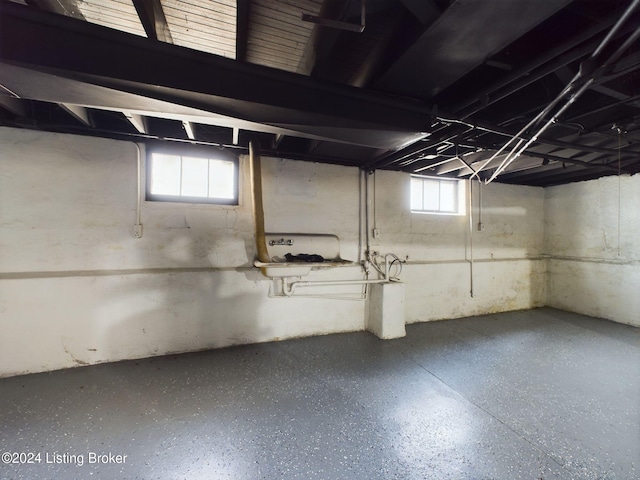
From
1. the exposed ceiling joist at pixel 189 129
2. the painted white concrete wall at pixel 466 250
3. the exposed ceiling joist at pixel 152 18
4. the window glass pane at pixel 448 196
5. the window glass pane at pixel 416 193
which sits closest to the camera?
A: the exposed ceiling joist at pixel 152 18

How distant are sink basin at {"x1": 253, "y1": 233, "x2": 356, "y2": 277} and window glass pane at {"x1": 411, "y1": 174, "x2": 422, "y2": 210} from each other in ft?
4.44

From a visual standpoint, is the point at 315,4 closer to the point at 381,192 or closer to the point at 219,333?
the point at 381,192

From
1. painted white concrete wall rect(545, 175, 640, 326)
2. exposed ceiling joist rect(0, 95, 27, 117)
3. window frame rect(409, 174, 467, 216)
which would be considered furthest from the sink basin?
painted white concrete wall rect(545, 175, 640, 326)

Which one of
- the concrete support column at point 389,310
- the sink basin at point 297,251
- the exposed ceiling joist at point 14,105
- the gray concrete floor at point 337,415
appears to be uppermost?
the exposed ceiling joist at point 14,105

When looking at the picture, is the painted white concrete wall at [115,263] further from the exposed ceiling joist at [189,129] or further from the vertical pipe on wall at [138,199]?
the exposed ceiling joist at [189,129]

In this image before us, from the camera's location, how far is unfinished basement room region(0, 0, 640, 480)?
1.21m

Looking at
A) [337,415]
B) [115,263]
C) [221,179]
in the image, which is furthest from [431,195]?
[115,263]

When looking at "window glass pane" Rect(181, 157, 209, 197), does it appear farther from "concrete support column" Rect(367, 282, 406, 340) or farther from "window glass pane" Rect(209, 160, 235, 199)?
"concrete support column" Rect(367, 282, 406, 340)

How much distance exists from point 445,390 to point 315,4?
8.65 ft

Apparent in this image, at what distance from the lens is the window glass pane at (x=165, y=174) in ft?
8.11

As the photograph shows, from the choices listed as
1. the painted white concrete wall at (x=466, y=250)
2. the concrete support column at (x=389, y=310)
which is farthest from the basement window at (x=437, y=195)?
the concrete support column at (x=389, y=310)

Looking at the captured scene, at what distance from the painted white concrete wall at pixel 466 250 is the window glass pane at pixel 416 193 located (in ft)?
0.57

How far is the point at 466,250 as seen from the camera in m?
3.71

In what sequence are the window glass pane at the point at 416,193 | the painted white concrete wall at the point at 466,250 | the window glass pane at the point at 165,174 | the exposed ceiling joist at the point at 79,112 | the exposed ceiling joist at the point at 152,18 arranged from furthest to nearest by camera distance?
the window glass pane at the point at 416,193, the painted white concrete wall at the point at 466,250, the window glass pane at the point at 165,174, the exposed ceiling joist at the point at 79,112, the exposed ceiling joist at the point at 152,18
